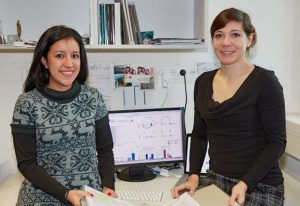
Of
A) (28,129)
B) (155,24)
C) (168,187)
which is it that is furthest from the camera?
(155,24)

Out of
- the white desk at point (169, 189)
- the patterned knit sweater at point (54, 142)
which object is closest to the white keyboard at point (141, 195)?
the white desk at point (169, 189)

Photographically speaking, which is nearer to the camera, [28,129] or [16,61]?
[28,129]

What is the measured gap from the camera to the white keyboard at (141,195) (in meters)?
1.66

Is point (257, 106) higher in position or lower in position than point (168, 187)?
higher

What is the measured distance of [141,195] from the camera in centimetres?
170

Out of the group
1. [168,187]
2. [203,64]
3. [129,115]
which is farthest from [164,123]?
[203,64]

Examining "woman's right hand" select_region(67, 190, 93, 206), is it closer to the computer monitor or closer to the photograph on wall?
the computer monitor

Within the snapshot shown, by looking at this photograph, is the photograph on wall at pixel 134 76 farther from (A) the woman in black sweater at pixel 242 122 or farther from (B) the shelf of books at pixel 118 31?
(A) the woman in black sweater at pixel 242 122

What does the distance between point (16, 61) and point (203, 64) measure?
113 centimetres

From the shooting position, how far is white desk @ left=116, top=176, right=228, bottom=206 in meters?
1.26

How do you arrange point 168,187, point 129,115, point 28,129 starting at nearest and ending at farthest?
point 28,129
point 168,187
point 129,115

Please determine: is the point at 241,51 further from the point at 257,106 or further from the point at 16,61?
the point at 16,61

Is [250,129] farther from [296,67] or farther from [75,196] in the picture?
[296,67]

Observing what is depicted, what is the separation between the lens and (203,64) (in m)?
2.22
